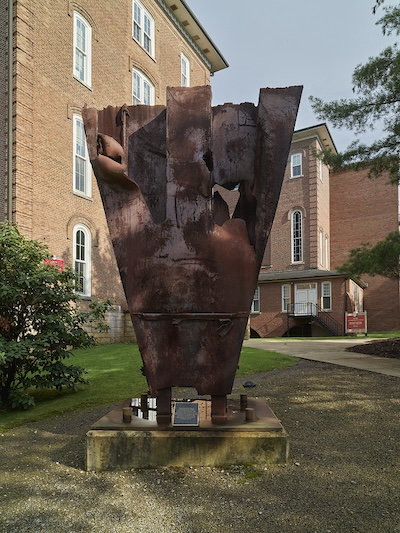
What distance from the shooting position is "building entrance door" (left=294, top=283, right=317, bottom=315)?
2806 cm

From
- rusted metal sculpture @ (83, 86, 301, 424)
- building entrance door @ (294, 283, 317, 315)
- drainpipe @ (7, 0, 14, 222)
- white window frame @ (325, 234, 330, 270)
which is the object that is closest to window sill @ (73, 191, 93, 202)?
drainpipe @ (7, 0, 14, 222)

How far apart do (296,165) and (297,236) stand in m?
5.42

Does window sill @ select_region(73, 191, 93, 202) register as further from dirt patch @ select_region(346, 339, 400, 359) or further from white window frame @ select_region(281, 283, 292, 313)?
white window frame @ select_region(281, 283, 292, 313)

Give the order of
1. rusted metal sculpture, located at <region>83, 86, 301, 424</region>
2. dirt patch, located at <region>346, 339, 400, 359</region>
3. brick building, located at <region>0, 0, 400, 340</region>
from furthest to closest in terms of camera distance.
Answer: brick building, located at <region>0, 0, 400, 340</region> < dirt patch, located at <region>346, 339, 400, 359</region> < rusted metal sculpture, located at <region>83, 86, 301, 424</region>

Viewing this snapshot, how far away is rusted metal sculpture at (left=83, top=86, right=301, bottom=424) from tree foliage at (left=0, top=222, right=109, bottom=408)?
2.85 m

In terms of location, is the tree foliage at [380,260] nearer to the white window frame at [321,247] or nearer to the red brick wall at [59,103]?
the red brick wall at [59,103]

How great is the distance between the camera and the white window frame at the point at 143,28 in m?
20.5

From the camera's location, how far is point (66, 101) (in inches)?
630

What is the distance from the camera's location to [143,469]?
355cm

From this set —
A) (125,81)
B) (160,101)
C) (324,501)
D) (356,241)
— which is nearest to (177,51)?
(160,101)

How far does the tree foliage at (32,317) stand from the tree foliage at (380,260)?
8.39 m

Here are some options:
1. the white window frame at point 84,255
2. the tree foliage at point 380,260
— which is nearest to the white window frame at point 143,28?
the white window frame at point 84,255

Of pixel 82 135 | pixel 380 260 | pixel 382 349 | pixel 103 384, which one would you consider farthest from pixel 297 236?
pixel 103 384

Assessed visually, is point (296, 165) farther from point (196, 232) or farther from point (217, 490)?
point (217, 490)
